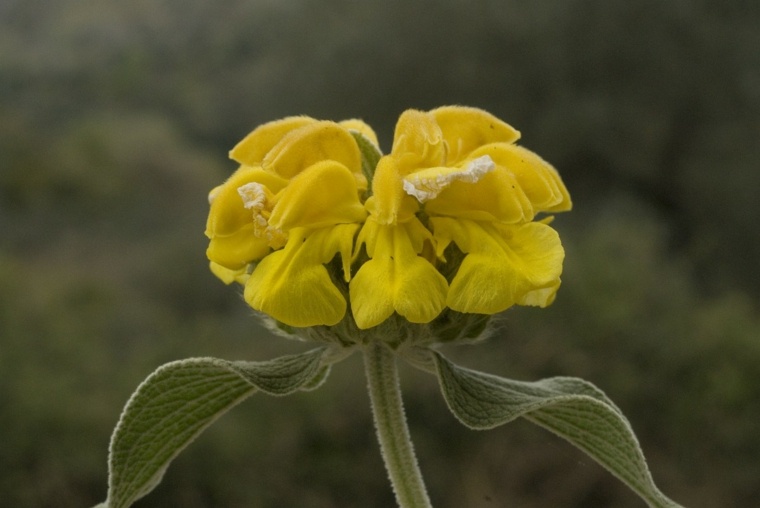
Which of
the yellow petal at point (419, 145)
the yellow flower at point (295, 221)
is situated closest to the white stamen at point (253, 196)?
the yellow flower at point (295, 221)

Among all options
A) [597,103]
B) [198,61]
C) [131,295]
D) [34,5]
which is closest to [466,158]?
[131,295]

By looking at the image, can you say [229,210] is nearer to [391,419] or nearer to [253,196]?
[253,196]

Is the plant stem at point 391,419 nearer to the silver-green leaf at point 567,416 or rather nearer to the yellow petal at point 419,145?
the silver-green leaf at point 567,416

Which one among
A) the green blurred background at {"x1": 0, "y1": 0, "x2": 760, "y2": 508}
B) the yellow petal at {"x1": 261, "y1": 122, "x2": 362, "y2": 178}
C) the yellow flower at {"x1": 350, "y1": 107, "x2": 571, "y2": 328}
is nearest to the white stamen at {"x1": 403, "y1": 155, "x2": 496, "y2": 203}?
the yellow flower at {"x1": 350, "y1": 107, "x2": 571, "y2": 328}

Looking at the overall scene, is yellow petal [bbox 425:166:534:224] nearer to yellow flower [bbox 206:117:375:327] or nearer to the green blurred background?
yellow flower [bbox 206:117:375:327]

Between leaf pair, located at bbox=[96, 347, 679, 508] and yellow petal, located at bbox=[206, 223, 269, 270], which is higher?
yellow petal, located at bbox=[206, 223, 269, 270]

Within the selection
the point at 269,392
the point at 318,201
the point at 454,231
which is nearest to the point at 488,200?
the point at 454,231
